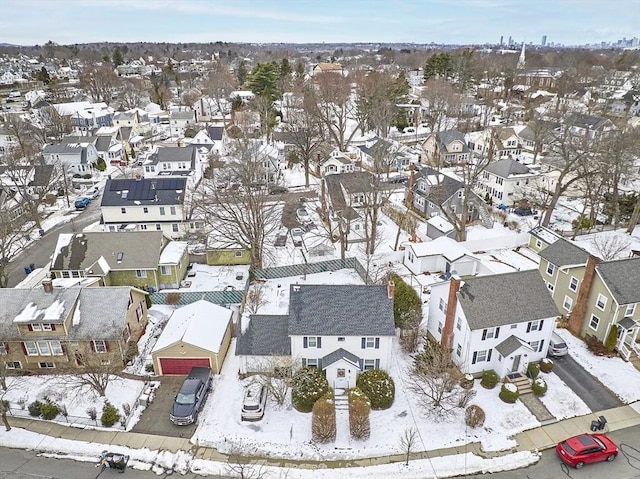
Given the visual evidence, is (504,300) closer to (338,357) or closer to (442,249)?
(338,357)

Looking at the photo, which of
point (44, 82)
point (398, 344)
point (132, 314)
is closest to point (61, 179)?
point (132, 314)

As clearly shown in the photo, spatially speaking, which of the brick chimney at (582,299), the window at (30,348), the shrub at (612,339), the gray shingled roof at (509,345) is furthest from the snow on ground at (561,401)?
the window at (30,348)

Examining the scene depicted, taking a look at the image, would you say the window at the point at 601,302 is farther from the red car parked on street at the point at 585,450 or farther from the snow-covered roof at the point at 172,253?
the snow-covered roof at the point at 172,253

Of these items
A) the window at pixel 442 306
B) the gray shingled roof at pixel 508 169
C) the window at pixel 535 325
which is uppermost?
the gray shingled roof at pixel 508 169

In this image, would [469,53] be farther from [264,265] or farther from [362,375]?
[362,375]

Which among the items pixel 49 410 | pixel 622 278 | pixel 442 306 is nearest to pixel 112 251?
pixel 49 410
